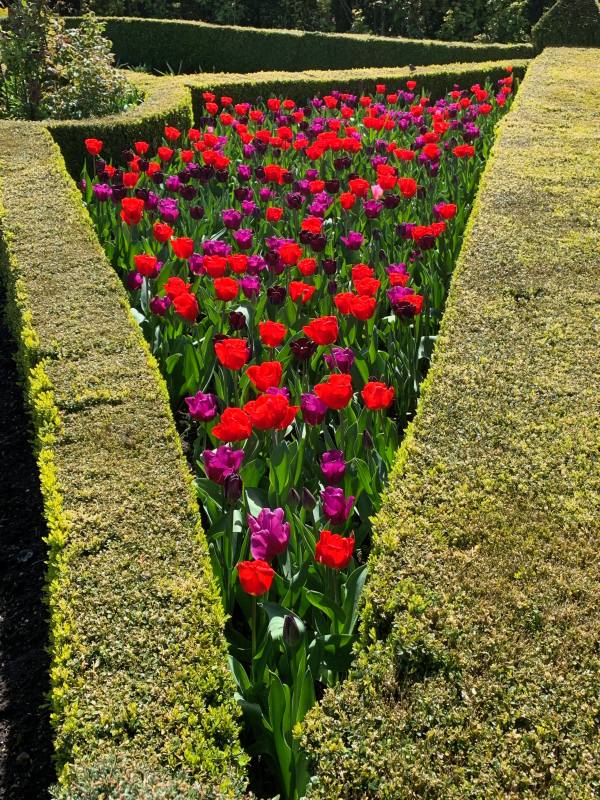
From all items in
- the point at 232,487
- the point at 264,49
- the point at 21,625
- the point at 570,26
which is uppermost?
the point at 570,26

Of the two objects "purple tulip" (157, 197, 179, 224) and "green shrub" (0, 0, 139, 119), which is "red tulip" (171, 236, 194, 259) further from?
"green shrub" (0, 0, 139, 119)

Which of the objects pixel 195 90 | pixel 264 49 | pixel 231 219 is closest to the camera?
pixel 231 219

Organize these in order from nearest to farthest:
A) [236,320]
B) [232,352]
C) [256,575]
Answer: [256,575]
[232,352]
[236,320]

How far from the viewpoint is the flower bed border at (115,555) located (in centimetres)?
192

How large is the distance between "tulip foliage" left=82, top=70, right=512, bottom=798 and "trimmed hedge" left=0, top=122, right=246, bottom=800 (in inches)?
6.3

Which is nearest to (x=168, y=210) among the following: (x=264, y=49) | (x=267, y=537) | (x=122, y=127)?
(x=267, y=537)

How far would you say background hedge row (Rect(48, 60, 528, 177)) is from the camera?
7871 millimetres

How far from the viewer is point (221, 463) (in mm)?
2568

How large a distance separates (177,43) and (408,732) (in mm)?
17005

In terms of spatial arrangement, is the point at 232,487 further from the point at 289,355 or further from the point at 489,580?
the point at 289,355

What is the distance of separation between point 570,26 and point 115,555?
14919mm

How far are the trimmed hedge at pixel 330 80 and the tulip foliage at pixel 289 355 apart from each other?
360cm

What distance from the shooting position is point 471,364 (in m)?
3.51

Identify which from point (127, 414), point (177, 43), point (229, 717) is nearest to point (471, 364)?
point (127, 414)
